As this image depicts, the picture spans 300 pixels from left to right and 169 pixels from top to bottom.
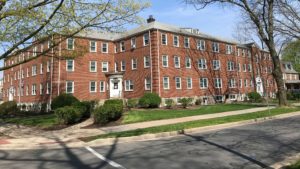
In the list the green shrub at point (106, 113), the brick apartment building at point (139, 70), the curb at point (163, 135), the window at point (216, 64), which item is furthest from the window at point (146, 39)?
the curb at point (163, 135)

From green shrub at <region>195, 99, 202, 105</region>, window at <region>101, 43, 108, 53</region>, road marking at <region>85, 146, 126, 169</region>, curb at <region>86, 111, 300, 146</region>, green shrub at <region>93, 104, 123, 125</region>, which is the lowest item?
road marking at <region>85, 146, 126, 169</region>

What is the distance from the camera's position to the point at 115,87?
123 ft

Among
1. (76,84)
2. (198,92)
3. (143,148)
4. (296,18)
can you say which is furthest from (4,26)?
(198,92)

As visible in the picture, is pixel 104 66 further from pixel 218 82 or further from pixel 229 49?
pixel 229 49

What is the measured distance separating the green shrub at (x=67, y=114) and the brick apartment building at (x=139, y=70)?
13.6 metres

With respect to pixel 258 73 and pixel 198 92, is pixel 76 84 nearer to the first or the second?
pixel 198 92

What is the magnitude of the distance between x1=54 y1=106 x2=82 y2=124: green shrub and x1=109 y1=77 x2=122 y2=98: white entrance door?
1917cm

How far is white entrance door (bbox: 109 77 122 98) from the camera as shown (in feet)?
122

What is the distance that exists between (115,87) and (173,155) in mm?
29582

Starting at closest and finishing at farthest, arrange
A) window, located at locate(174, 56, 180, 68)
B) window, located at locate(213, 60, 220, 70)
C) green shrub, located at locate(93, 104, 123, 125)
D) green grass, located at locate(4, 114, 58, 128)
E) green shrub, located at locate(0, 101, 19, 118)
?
green shrub, located at locate(93, 104, 123, 125) → green grass, located at locate(4, 114, 58, 128) → green shrub, located at locate(0, 101, 19, 118) → window, located at locate(174, 56, 180, 68) → window, located at locate(213, 60, 220, 70)

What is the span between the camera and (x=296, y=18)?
90.1ft

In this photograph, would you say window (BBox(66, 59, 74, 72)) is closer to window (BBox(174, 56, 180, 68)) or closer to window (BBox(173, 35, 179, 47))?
window (BBox(174, 56, 180, 68))

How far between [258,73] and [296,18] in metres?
27.7

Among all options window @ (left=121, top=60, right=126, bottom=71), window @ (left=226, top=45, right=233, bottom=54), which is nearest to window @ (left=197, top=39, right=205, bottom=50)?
window @ (left=226, top=45, right=233, bottom=54)
